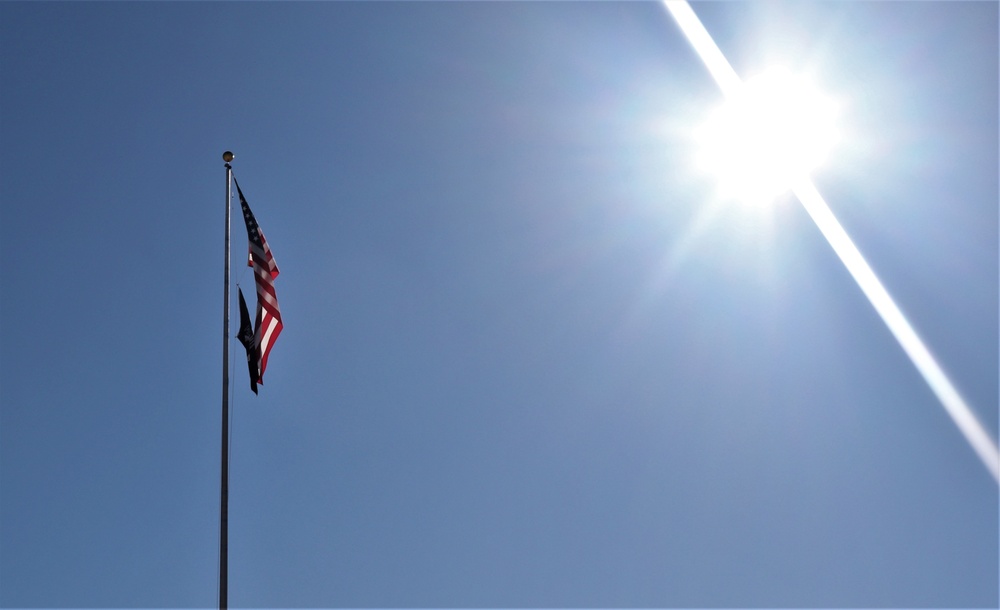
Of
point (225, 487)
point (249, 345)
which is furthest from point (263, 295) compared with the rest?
point (225, 487)

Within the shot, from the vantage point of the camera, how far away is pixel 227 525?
1995 cm

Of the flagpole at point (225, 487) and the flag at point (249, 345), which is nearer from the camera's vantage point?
the flagpole at point (225, 487)

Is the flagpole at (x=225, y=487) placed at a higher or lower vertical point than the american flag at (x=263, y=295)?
lower

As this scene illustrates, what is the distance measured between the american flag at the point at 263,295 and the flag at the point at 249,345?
82mm

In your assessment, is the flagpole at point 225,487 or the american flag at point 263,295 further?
the american flag at point 263,295

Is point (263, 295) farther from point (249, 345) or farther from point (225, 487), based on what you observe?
point (225, 487)

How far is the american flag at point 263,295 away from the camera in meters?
23.2

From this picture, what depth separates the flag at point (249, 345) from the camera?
22.8 m

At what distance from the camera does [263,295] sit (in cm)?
2367

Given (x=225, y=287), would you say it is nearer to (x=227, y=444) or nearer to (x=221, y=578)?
(x=227, y=444)

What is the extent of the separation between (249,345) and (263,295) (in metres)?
1.12

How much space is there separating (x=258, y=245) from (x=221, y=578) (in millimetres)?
7996

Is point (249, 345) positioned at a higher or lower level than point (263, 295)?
lower

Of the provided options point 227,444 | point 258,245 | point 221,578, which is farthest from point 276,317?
point 221,578
